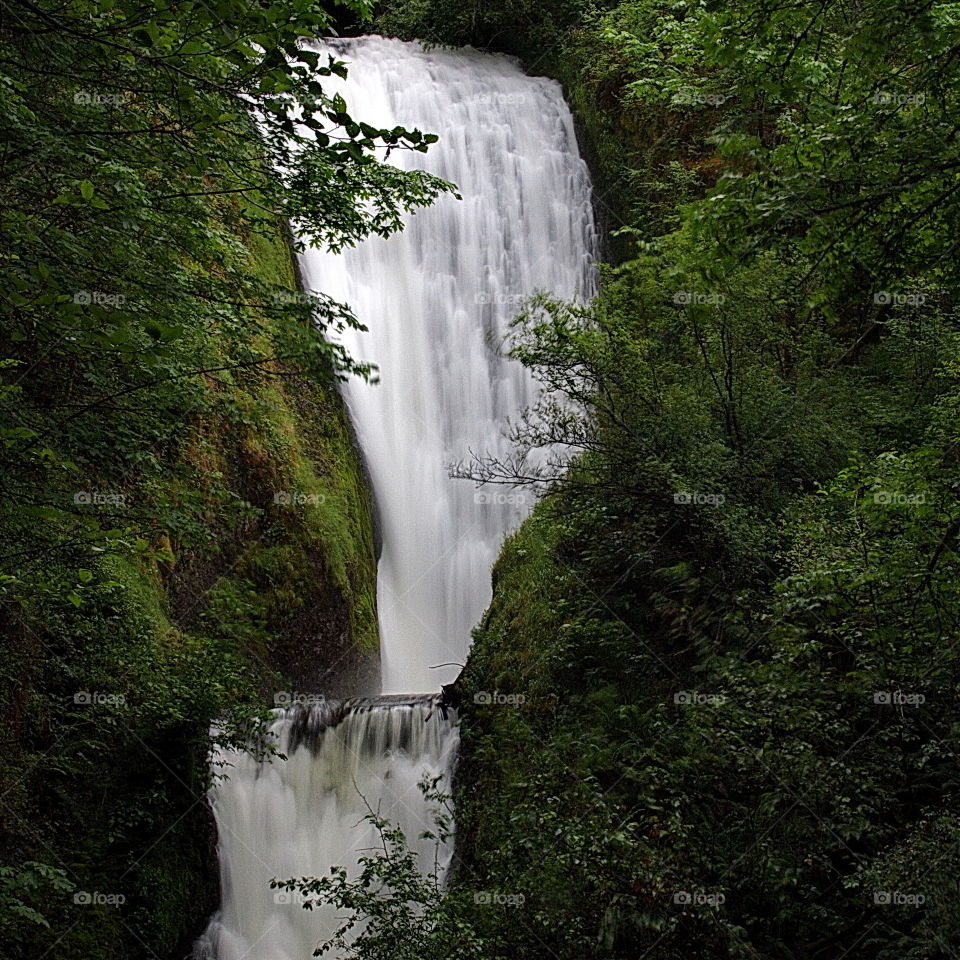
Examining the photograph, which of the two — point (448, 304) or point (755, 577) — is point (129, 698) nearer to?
point (755, 577)

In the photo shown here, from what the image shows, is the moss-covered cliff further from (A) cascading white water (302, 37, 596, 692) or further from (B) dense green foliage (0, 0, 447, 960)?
(A) cascading white water (302, 37, 596, 692)

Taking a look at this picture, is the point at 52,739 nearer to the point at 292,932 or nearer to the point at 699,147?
the point at 292,932

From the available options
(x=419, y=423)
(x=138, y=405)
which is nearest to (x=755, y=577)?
(x=138, y=405)

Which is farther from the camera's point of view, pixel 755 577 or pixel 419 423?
pixel 419 423

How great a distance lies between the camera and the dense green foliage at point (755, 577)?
4.00 meters

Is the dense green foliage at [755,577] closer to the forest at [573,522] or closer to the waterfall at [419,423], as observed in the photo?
the forest at [573,522]

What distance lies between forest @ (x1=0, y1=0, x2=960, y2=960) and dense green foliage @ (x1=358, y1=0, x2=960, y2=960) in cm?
3

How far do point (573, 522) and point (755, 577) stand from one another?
6.28 feet

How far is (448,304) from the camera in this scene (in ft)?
56.4

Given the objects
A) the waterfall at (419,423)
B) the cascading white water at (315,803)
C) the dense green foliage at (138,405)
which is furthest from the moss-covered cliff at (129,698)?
the waterfall at (419,423)

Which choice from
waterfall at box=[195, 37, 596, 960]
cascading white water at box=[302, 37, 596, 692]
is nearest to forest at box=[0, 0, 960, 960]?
waterfall at box=[195, 37, 596, 960]

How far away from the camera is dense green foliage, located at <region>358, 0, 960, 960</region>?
4.00m

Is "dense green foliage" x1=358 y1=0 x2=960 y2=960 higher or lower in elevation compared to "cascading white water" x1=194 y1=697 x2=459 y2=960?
higher

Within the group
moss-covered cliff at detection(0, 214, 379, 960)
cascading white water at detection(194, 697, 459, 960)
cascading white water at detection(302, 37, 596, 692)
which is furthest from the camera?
cascading white water at detection(302, 37, 596, 692)
